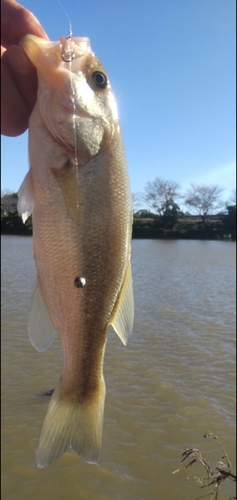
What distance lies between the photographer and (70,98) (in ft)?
5.70

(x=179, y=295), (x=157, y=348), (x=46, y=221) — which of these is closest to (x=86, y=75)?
(x=46, y=221)

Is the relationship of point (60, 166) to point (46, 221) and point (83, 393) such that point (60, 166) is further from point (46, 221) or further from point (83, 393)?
point (83, 393)

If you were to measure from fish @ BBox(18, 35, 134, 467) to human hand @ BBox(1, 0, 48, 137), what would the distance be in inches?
2.5

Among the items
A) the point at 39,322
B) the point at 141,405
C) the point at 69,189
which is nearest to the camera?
the point at 69,189

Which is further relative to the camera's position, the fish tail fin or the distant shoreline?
the distant shoreline

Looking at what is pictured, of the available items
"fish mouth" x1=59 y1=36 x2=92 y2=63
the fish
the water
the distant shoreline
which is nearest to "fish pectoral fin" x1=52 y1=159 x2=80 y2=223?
the fish

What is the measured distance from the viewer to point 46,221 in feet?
5.53

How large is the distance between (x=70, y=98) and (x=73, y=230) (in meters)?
0.56

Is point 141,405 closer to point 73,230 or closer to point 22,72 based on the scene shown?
point 73,230

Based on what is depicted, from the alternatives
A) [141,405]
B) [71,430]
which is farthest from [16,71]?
[141,405]

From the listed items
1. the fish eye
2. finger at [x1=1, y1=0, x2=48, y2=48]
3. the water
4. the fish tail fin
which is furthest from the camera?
the water

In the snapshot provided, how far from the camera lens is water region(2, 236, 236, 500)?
200 inches

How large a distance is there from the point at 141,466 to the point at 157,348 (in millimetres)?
4762

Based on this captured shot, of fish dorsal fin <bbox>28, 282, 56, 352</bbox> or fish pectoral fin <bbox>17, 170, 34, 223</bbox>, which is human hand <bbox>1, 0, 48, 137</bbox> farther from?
fish dorsal fin <bbox>28, 282, 56, 352</bbox>
